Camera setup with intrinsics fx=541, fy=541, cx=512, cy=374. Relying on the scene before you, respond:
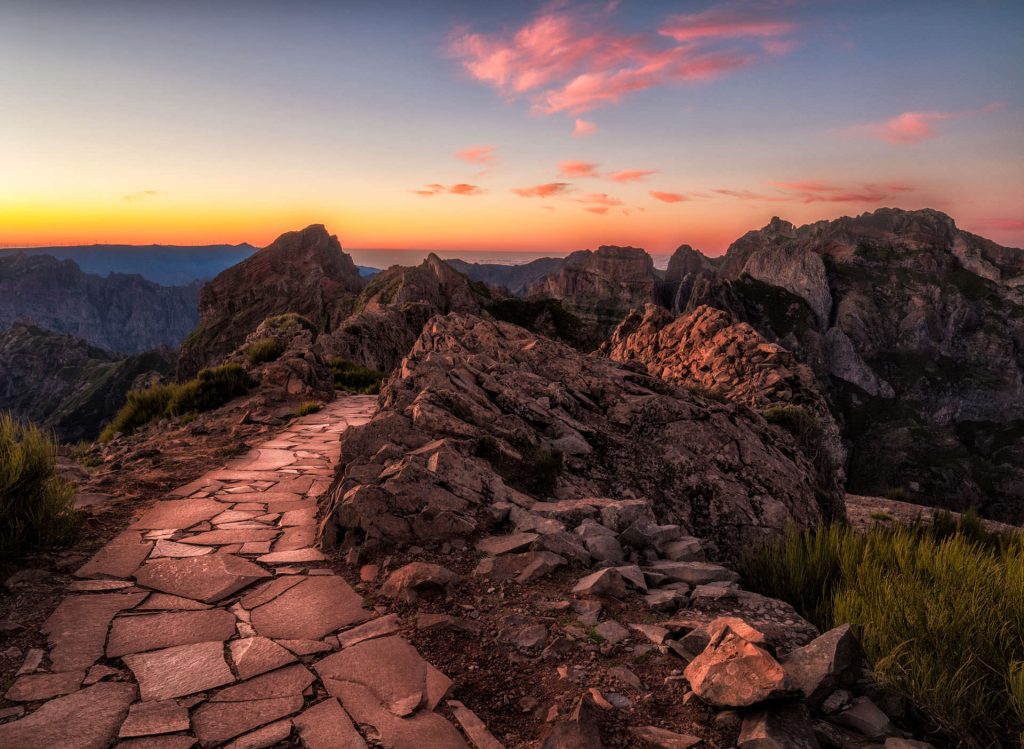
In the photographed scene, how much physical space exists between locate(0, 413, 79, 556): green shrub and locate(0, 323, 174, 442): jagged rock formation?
158m

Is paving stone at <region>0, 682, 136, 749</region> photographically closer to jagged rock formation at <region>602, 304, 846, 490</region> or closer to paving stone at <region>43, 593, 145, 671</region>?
paving stone at <region>43, 593, 145, 671</region>

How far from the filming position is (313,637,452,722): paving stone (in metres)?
2.98

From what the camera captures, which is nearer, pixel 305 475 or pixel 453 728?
pixel 453 728

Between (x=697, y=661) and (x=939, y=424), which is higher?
(x=697, y=661)

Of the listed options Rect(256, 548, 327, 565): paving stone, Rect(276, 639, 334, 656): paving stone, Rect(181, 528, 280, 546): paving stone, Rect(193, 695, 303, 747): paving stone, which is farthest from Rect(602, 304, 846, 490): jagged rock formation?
Rect(193, 695, 303, 747): paving stone

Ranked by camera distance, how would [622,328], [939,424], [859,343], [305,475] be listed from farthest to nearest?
1. [859,343]
2. [939,424]
3. [622,328]
4. [305,475]

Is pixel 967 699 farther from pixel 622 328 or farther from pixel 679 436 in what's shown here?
pixel 622 328

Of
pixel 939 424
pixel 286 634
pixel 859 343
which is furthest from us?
pixel 859 343

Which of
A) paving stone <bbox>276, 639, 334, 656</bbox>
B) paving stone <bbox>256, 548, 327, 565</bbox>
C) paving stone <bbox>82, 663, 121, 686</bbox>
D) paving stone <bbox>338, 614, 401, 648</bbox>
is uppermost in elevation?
paving stone <bbox>82, 663, 121, 686</bbox>

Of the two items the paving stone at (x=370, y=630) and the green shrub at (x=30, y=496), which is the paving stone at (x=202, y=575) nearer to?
the green shrub at (x=30, y=496)

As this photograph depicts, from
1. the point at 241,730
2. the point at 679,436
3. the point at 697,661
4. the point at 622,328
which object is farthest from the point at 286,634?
the point at 622,328

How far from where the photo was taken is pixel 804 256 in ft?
538

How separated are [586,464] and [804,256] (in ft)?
602

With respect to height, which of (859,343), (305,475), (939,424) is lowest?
(939,424)
